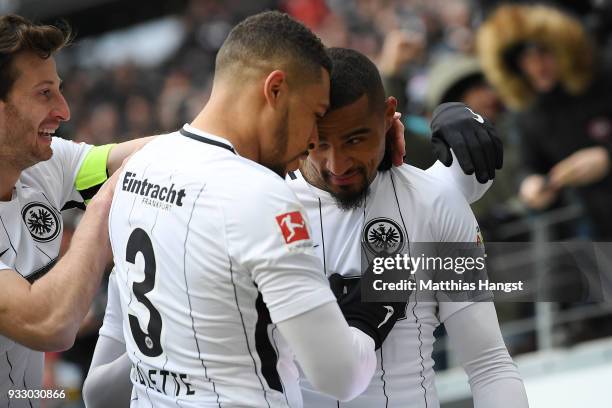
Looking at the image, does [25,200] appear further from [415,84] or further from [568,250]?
[415,84]

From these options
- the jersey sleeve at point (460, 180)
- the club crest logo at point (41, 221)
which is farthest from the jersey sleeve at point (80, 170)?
the jersey sleeve at point (460, 180)

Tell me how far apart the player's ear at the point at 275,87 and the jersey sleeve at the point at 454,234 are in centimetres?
59

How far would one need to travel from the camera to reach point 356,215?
283 cm

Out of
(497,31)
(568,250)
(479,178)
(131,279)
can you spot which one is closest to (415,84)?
(497,31)

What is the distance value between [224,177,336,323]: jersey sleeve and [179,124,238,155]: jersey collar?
0.17 metres

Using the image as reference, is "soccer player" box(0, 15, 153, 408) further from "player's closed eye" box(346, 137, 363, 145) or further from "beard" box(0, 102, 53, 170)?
"player's closed eye" box(346, 137, 363, 145)

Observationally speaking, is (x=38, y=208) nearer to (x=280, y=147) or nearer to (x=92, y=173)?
(x=92, y=173)

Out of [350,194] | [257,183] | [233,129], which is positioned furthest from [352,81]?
[257,183]

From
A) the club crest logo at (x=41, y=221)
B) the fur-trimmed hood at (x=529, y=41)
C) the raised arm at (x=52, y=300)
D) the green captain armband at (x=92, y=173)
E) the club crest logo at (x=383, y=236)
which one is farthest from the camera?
the fur-trimmed hood at (x=529, y=41)

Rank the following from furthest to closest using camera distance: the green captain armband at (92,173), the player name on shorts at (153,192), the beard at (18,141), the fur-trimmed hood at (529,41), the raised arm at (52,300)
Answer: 1. the fur-trimmed hood at (529,41)
2. the green captain armband at (92,173)
3. the beard at (18,141)
4. the raised arm at (52,300)
5. the player name on shorts at (153,192)

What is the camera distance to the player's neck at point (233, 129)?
8.09 ft

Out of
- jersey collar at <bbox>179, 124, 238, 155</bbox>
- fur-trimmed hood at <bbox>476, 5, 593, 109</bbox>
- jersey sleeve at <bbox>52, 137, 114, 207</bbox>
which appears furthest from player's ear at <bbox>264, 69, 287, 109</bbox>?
fur-trimmed hood at <bbox>476, 5, 593, 109</bbox>

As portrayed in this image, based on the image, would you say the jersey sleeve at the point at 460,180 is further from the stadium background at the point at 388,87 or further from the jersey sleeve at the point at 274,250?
the stadium background at the point at 388,87

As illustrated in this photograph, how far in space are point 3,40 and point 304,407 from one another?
50.1 inches
